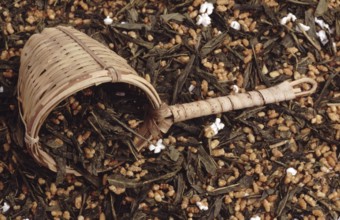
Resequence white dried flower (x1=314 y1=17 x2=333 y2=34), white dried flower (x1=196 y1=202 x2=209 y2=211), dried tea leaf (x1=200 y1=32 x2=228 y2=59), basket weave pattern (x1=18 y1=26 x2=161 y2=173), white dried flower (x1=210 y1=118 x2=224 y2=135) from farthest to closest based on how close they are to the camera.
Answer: white dried flower (x1=314 y1=17 x2=333 y2=34)
dried tea leaf (x1=200 y1=32 x2=228 y2=59)
white dried flower (x1=210 y1=118 x2=224 y2=135)
white dried flower (x1=196 y1=202 x2=209 y2=211)
basket weave pattern (x1=18 y1=26 x2=161 y2=173)

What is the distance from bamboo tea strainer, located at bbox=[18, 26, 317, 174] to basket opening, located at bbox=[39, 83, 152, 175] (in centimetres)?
4

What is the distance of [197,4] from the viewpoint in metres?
2.12

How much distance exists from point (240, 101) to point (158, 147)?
32 centimetres

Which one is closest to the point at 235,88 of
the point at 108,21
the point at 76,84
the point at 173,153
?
the point at 173,153

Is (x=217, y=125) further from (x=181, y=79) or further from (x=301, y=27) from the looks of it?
(x=301, y=27)

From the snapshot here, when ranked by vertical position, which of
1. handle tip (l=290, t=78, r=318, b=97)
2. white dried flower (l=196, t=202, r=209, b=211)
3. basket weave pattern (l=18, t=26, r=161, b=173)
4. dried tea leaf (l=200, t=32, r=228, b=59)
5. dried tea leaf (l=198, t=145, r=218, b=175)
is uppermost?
basket weave pattern (l=18, t=26, r=161, b=173)

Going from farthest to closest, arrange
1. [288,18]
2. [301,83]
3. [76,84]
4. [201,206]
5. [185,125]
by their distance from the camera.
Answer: [288,18] → [301,83] → [185,125] → [201,206] → [76,84]

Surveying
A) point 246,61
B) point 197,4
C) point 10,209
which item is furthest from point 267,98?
point 10,209

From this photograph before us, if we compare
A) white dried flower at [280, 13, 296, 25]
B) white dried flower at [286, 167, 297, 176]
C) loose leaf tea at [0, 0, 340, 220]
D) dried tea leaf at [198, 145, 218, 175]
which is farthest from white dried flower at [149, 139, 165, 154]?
white dried flower at [280, 13, 296, 25]

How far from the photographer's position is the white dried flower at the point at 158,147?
1834 millimetres

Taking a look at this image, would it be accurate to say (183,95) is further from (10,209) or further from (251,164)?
(10,209)

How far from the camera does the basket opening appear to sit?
5.88 feet

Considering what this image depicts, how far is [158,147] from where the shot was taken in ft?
6.03

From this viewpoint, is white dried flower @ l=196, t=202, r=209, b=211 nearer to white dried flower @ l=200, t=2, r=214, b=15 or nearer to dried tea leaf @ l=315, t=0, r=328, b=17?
white dried flower @ l=200, t=2, r=214, b=15
